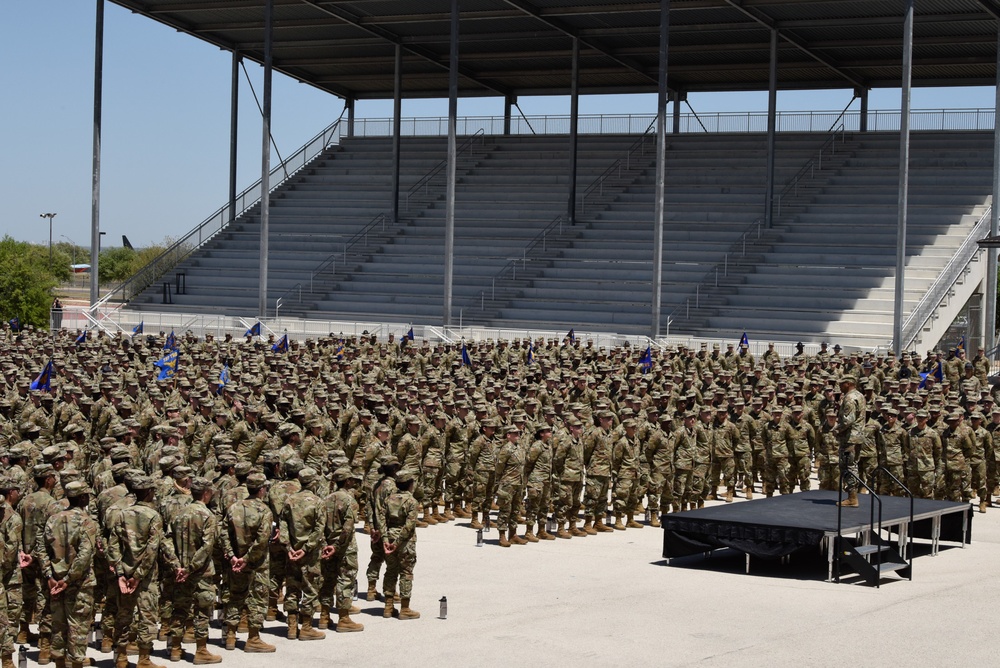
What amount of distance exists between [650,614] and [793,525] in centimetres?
236

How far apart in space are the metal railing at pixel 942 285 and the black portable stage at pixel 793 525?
1890 cm

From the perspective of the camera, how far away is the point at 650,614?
41.4 feet

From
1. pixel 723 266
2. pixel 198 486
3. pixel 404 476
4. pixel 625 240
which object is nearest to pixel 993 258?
pixel 723 266

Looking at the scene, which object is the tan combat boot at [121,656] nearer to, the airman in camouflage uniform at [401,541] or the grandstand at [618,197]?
the airman in camouflage uniform at [401,541]

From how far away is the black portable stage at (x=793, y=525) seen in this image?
1418 centimetres

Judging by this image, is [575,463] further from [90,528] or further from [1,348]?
[1,348]

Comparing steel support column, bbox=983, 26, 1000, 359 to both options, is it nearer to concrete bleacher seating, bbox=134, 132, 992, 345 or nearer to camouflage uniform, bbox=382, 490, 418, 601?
concrete bleacher seating, bbox=134, 132, 992, 345

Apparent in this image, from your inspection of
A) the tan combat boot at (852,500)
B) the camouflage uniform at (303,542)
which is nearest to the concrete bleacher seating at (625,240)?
Answer: the tan combat boot at (852,500)

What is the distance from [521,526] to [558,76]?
121ft

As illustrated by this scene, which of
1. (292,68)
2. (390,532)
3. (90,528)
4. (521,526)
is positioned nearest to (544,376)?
(521,526)

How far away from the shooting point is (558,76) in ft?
171

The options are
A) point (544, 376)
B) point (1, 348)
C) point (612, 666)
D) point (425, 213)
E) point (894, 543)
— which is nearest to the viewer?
point (612, 666)

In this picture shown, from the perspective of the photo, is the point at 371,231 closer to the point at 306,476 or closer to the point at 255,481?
the point at 306,476

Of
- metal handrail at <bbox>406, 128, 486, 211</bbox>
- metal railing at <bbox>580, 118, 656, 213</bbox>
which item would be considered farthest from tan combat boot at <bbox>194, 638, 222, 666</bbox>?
metal handrail at <bbox>406, 128, 486, 211</bbox>
